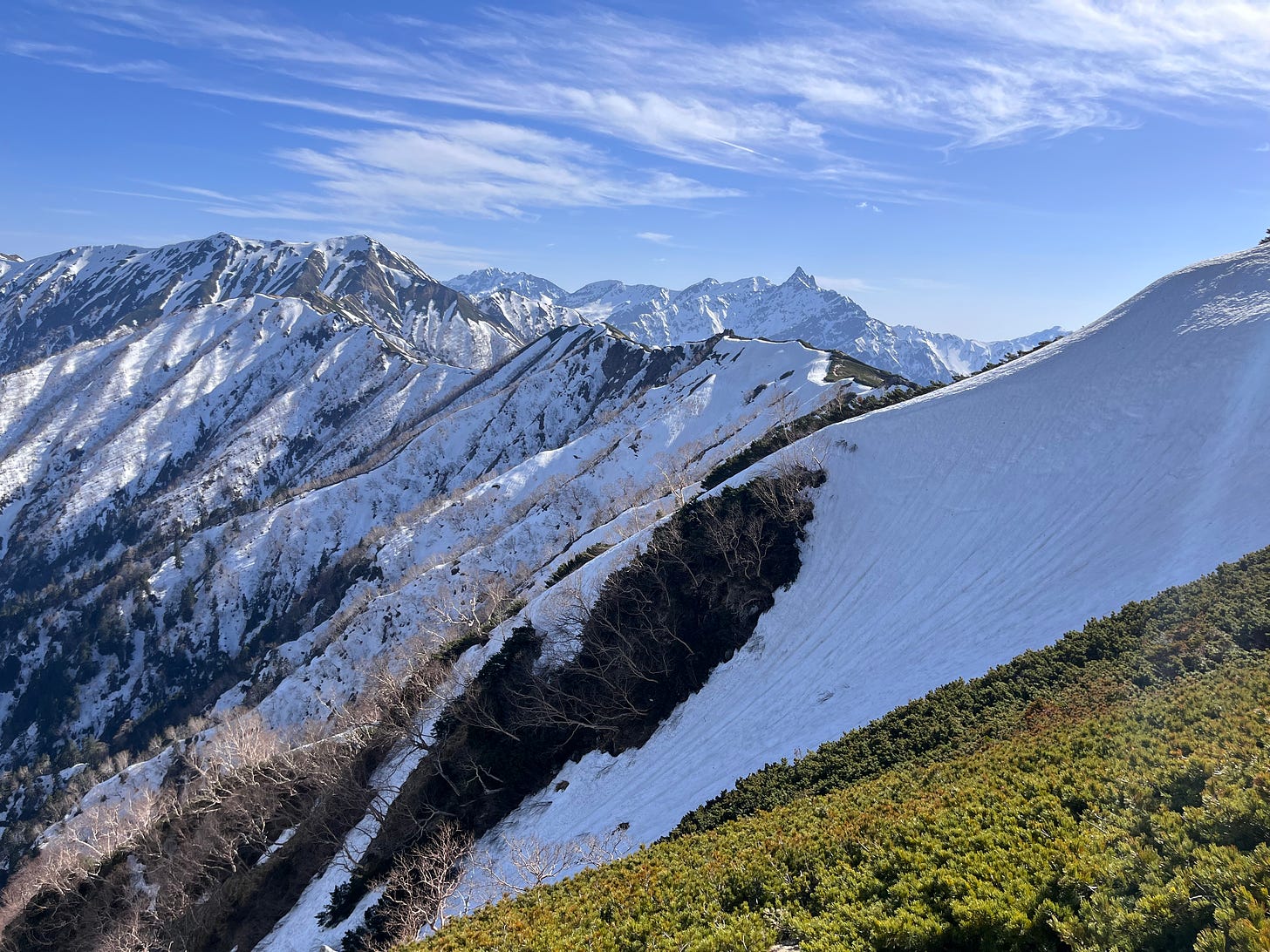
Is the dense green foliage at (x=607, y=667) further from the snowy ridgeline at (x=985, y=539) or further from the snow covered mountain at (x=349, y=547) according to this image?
the snow covered mountain at (x=349, y=547)

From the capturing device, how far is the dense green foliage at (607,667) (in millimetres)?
34344

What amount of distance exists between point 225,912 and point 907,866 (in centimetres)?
4359

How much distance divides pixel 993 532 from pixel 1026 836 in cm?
2609

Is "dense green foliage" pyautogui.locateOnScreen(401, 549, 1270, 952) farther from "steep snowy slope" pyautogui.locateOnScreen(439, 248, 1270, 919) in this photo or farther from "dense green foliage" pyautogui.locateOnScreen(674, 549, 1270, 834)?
"steep snowy slope" pyautogui.locateOnScreen(439, 248, 1270, 919)

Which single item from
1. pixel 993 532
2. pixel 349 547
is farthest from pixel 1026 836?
pixel 349 547

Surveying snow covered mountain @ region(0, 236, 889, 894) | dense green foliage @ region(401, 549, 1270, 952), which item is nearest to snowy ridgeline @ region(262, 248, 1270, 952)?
dense green foliage @ region(401, 549, 1270, 952)

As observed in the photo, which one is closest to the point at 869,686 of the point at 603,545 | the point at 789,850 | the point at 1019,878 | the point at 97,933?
the point at 789,850

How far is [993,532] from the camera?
111 feet

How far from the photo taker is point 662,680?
3572 cm

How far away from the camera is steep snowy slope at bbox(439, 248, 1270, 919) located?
90.3ft

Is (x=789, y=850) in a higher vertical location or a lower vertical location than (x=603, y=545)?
lower

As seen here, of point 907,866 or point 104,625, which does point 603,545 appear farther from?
point 104,625

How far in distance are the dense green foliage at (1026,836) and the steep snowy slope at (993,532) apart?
641 centimetres

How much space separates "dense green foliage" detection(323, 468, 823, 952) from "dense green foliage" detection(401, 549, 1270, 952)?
1466cm
